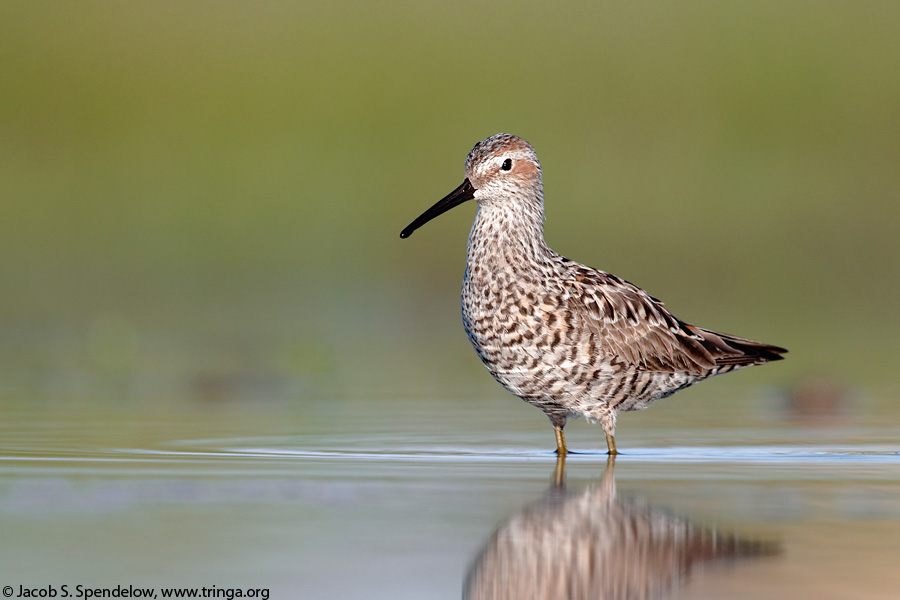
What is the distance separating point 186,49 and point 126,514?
23381 millimetres

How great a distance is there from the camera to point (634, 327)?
10.1m

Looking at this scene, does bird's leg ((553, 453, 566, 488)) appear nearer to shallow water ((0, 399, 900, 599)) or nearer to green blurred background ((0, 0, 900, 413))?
shallow water ((0, 399, 900, 599))

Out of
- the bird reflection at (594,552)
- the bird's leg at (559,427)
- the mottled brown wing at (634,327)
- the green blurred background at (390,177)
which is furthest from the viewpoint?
the green blurred background at (390,177)

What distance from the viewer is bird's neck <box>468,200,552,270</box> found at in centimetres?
983

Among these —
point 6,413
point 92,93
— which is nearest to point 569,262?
point 6,413

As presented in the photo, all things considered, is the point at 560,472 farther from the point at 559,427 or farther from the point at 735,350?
the point at 735,350

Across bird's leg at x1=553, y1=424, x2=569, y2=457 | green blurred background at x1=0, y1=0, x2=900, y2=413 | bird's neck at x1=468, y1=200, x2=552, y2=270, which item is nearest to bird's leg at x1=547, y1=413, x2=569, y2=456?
bird's leg at x1=553, y1=424, x2=569, y2=457

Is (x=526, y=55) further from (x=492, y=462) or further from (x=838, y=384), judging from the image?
(x=492, y=462)

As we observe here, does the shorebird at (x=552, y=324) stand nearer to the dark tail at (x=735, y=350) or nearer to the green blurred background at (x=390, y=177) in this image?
the dark tail at (x=735, y=350)

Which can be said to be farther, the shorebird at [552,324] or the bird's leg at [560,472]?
the shorebird at [552,324]

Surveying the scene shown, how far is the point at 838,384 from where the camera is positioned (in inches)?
484

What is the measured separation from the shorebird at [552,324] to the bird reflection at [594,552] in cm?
229

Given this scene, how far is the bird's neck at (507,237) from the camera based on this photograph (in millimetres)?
9828

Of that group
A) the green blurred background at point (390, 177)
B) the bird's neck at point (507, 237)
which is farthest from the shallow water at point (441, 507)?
the green blurred background at point (390, 177)
